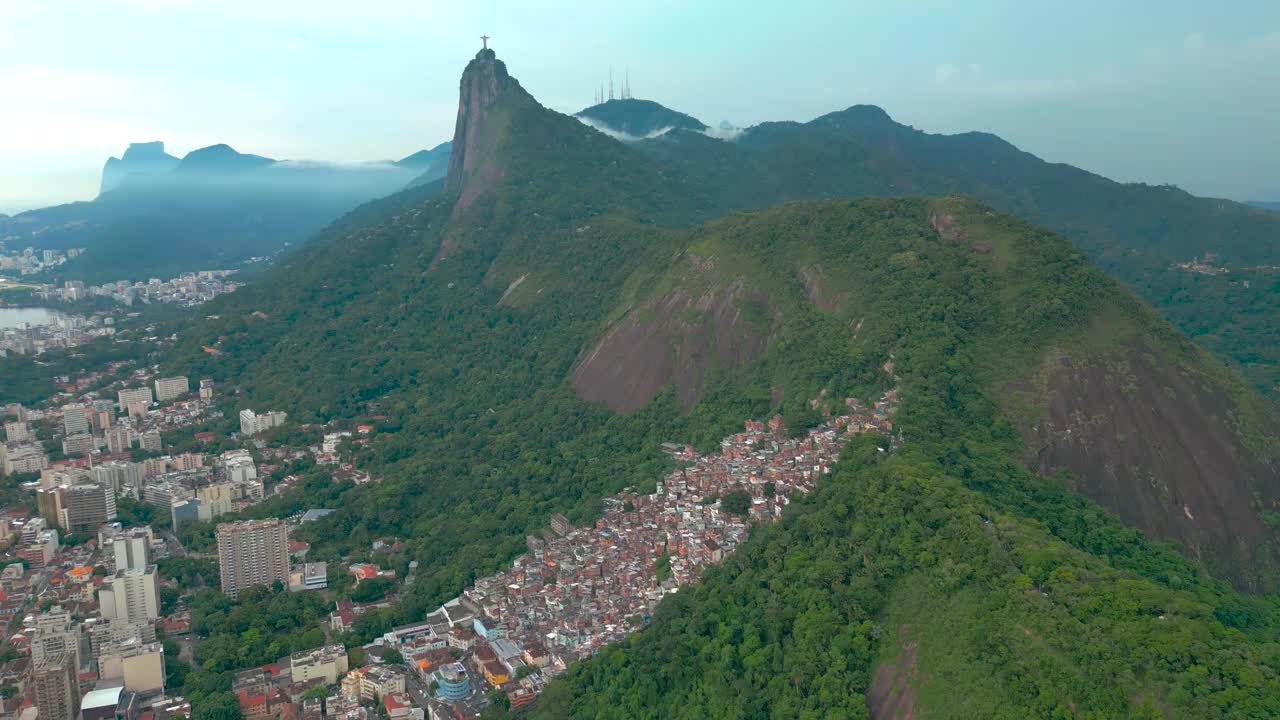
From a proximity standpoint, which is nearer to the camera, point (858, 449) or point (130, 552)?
point (858, 449)

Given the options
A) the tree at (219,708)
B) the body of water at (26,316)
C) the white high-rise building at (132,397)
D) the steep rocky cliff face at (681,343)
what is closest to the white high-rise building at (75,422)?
the white high-rise building at (132,397)

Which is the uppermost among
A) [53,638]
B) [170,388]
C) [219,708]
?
[170,388]

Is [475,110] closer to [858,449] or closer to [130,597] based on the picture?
[130,597]

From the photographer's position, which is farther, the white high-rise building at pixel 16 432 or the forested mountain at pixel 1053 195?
the forested mountain at pixel 1053 195

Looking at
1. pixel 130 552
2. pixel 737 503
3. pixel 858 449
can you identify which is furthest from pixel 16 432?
pixel 858 449

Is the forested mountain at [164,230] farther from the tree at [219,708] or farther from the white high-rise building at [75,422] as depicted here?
the tree at [219,708]

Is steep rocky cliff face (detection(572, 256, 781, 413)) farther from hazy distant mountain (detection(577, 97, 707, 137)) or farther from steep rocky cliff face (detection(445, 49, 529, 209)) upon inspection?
hazy distant mountain (detection(577, 97, 707, 137))

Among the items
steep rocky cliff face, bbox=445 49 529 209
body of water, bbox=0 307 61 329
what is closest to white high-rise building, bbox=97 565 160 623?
steep rocky cliff face, bbox=445 49 529 209
